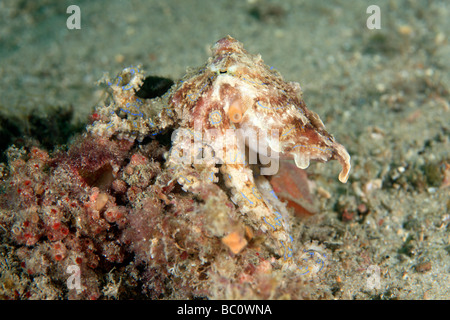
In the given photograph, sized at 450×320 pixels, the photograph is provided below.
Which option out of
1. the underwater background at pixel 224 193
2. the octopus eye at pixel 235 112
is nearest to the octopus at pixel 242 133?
the octopus eye at pixel 235 112

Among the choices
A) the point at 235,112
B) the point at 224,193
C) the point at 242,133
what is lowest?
the point at 224,193

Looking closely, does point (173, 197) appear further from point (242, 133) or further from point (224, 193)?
point (242, 133)

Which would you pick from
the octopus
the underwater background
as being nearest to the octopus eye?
the octopus

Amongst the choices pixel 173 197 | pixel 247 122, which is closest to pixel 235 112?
pixel 247 122

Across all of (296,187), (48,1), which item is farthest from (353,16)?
(48,1)

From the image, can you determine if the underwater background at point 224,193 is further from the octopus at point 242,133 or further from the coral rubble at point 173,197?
the octopus at point 242,133

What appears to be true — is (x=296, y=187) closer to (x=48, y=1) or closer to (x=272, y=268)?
(x=272, y=268)

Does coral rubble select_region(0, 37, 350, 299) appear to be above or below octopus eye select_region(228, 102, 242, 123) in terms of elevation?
below

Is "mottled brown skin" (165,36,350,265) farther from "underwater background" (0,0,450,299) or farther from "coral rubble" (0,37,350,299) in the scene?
"underwater background" (0,0,450,299)
